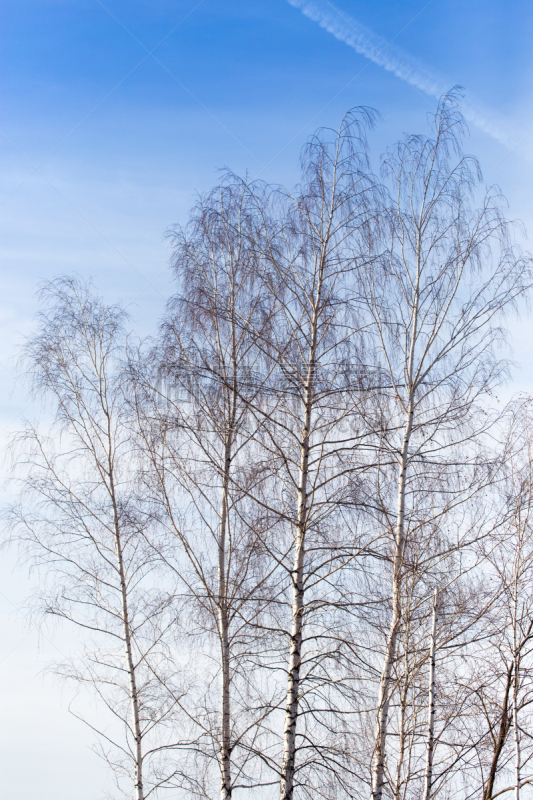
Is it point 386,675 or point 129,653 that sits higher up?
point 129,653

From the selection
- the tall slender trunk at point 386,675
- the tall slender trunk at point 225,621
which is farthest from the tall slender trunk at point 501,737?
the tall slender trunk at point 225,621

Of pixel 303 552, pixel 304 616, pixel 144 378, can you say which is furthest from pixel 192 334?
pixel 304 616

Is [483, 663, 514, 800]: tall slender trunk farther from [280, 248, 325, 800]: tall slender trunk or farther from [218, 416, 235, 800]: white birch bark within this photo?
[218, 416, 235, 800]: white birch bark

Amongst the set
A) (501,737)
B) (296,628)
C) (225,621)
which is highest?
(225,621)

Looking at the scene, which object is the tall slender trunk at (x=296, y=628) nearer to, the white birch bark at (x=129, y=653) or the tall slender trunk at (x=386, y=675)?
the tall slender trunk at (x=386, y=675)

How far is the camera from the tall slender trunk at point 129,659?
410 inches

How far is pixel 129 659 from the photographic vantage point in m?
10.8

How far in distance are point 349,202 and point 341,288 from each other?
132cm

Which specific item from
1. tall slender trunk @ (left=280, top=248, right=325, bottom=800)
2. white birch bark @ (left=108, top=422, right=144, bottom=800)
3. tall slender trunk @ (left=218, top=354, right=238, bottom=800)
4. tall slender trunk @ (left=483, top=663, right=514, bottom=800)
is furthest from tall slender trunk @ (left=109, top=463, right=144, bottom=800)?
tall slender trunk @ (left=483, top=663, right=514, bottom=800)

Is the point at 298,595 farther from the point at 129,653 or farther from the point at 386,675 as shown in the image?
the point at 129,653

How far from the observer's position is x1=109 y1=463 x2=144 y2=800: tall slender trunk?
10422 millimetres

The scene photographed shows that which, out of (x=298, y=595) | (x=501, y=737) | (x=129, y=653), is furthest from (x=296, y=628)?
(x=501, y=737)

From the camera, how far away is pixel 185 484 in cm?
1002

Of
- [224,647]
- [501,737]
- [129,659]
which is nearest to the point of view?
[224,647]
